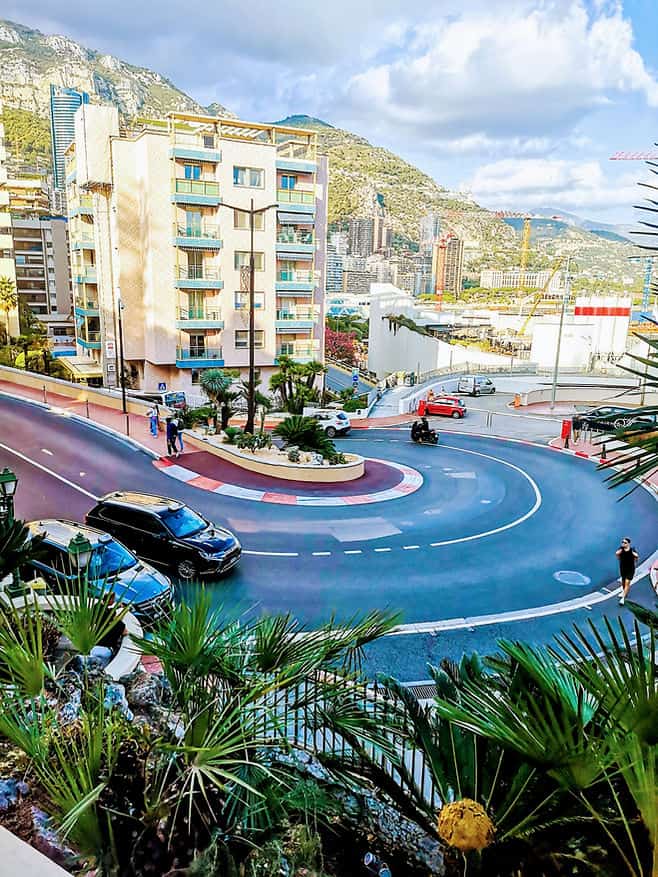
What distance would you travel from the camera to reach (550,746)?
11.6ft

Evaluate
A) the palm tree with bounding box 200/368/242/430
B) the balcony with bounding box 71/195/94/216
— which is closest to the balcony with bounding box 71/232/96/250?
the balcony with bounding box 71/195/94/216

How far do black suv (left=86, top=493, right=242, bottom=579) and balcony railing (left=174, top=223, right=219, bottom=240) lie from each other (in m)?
32.2

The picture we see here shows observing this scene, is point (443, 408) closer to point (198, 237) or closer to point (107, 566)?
point (198, 237)

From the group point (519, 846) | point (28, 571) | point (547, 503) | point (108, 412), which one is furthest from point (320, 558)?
point (108, 412)

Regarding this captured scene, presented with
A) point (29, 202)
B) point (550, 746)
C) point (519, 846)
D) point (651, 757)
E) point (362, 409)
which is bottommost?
point (362, 409)

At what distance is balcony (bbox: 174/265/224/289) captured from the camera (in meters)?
42.6

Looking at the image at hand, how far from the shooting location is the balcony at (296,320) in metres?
47.3

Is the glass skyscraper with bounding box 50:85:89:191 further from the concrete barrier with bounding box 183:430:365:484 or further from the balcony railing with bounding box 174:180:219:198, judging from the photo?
the concrete barrier with bounding box 183:430:365:484

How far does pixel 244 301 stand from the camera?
45438 mm

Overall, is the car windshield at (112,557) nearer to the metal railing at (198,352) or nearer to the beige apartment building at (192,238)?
the beige apartment building at (192,238)

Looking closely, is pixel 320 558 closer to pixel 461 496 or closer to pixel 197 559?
pixel 197 559

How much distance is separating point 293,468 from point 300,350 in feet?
94.4

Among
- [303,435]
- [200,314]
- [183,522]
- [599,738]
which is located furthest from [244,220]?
[599,738]

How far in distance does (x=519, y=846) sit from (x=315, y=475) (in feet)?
58.9
